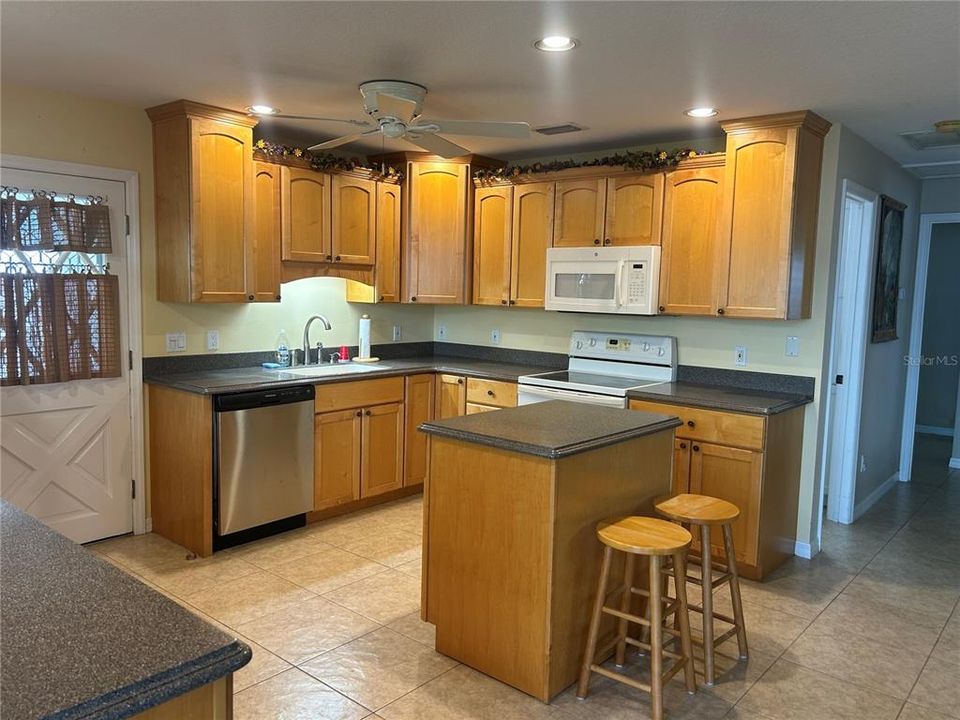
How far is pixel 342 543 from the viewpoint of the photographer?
163 inches

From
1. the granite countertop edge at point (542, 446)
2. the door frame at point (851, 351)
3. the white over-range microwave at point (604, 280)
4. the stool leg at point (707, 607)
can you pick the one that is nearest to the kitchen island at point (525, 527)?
the granite countertop edge at point (542, 446)

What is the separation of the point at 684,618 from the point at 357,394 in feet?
8.45

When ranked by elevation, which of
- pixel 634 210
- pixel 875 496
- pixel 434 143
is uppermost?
pixel 434 143

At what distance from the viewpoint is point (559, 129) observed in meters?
4.30

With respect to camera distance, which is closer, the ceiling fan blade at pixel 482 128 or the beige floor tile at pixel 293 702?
the beige floor tile at pixel 293 702

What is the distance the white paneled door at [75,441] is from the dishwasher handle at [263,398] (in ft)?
2.33

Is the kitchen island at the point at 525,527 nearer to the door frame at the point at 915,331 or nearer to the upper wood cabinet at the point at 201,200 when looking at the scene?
the upper wood cabinet at the point at 201,200

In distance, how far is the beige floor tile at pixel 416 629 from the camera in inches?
119

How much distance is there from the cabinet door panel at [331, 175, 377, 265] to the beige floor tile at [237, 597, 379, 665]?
2.41 m

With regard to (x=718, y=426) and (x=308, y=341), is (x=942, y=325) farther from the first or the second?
(x=308, y=341)

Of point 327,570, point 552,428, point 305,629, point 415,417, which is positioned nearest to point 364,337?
point 415,417

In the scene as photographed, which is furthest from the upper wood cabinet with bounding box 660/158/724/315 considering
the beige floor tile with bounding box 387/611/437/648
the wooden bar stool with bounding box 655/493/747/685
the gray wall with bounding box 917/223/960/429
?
the gray wall with bounding box 917/223/960/429

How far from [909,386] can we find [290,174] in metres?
5.12

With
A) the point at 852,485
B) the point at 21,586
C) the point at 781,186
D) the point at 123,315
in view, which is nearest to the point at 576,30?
the point at 781,186
